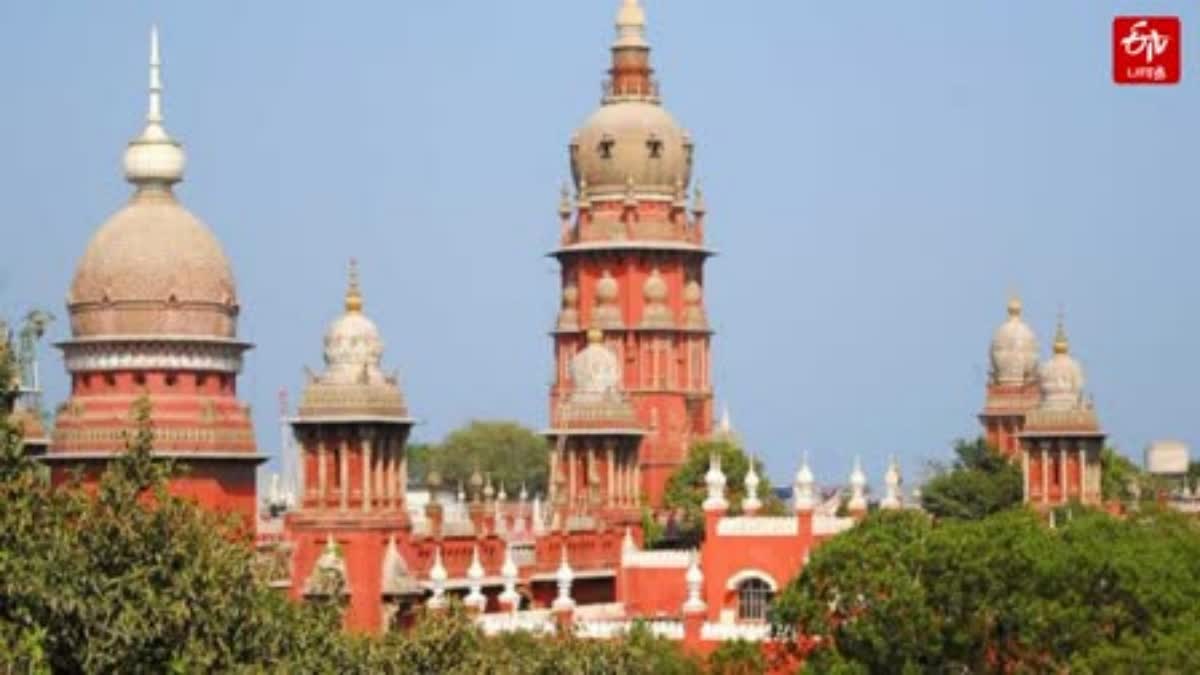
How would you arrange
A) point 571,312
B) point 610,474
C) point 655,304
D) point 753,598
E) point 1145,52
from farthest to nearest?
1. point 571,312
2. point 655,304
3. point 610,474
4. point 753,598
5. point 1145,52

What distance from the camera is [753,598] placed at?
2621 inches

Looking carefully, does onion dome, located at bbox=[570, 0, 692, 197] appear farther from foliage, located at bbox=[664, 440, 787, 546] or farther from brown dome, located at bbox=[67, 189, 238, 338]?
brown dome, located at bbox=[67, 189, 238, 338]

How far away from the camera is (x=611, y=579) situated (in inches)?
3014

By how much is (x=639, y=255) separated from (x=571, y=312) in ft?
7.07

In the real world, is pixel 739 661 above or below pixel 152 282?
below

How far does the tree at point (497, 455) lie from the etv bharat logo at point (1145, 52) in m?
73.3

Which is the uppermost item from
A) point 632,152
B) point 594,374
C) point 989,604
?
point 632,152

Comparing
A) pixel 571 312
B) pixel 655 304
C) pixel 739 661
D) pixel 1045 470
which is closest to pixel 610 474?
pixel 1045 470

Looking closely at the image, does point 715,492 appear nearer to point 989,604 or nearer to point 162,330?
point 162,330

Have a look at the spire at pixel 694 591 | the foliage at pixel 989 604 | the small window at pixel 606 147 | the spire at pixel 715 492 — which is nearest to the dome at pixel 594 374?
the small window at pixel 606 147

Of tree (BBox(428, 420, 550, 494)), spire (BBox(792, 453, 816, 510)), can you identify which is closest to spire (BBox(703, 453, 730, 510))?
spire (BBox(792, 453, 816, 510))

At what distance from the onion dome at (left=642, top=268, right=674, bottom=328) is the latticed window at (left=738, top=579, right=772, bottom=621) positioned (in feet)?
88.3

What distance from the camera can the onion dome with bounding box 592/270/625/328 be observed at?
92.9 meters

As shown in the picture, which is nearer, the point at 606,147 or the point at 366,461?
the point at 366,461
